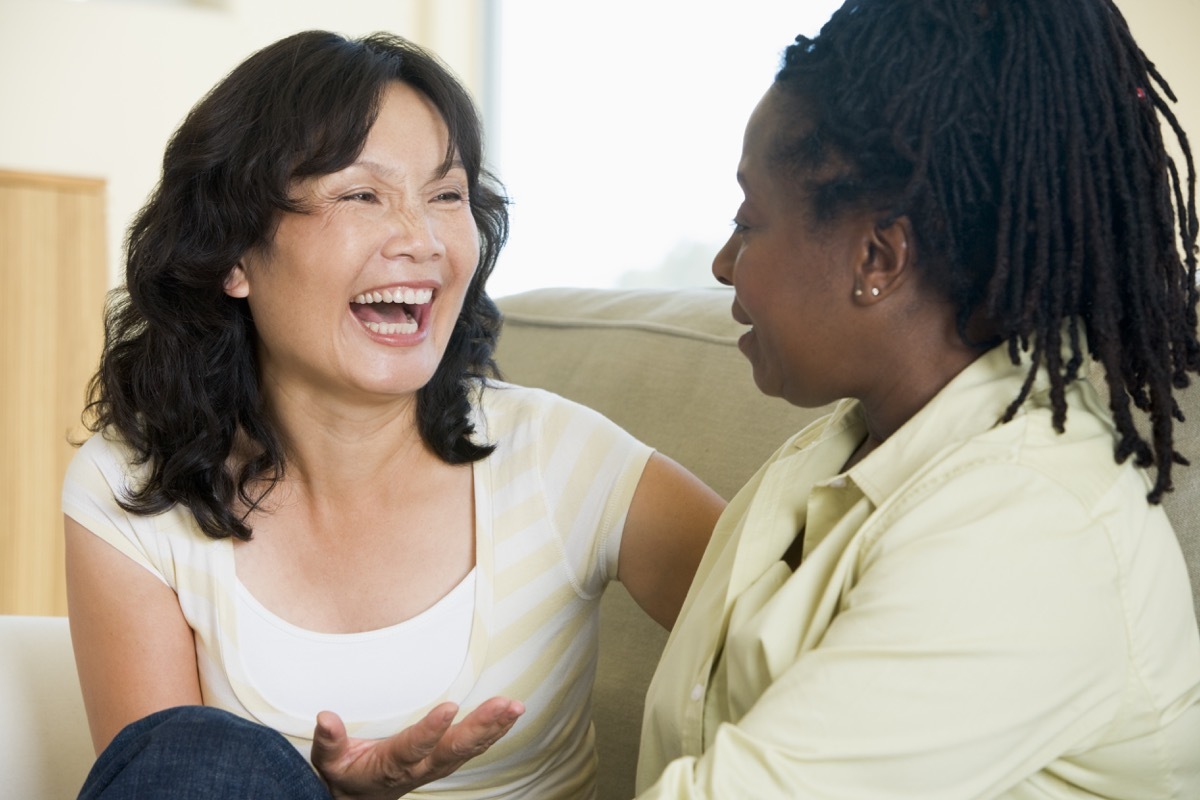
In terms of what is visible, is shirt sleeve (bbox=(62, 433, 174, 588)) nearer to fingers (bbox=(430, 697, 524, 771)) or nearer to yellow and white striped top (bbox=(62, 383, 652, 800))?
yellow and white striped top (bbox=(62, 383, 652, 800))

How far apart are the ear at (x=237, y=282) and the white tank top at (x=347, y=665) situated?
12.4 inches

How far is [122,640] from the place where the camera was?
49.3 inches

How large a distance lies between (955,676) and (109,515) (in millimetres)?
901

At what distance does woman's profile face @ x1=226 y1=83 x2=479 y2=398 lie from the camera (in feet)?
3.99

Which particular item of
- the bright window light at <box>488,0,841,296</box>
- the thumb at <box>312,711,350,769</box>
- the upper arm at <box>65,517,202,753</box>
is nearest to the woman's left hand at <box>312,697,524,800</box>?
the thumb at <box>312,711,350,769</box>

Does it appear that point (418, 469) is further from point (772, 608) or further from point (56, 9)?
point (56, 9)

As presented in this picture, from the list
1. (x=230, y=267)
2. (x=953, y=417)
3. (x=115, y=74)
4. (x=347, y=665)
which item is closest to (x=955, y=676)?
(x=953, y=417)

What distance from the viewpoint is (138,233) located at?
134cm

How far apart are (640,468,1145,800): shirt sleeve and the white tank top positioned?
0.54 meters

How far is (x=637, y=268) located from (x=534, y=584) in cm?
225

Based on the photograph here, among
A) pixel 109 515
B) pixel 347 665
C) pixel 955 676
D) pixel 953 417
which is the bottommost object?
pixel 347 665

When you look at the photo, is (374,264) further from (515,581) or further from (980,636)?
(980,636)

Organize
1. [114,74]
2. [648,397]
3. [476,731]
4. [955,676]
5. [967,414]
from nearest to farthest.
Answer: [955,676] → [967,414] → [476,731] → [648,397] → [114,74]

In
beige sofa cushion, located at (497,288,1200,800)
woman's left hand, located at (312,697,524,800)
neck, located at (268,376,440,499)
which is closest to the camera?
woman's left hand, located at (312,697,524,800)
